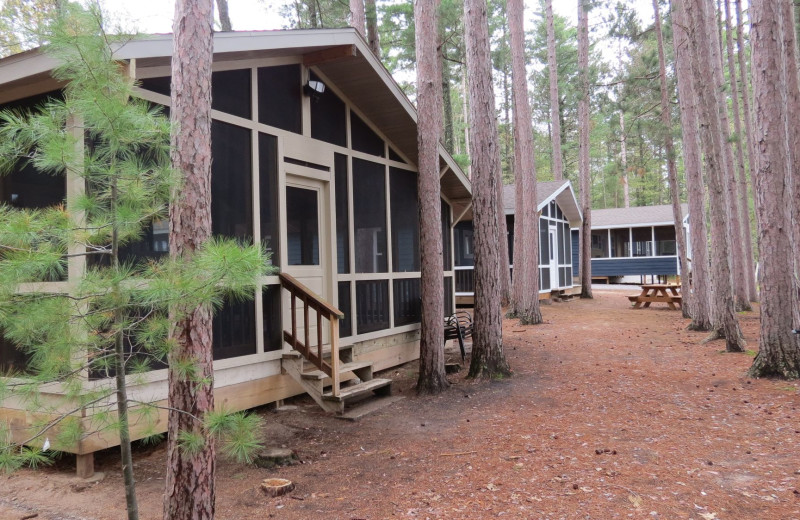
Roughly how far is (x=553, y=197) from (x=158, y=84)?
1515 cm

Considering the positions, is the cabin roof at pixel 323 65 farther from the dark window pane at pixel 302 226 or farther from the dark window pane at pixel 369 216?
the dark window pane at pixel 302 226

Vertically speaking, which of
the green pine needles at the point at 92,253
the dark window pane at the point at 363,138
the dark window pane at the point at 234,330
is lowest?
the dark window pane at the point at 234,330

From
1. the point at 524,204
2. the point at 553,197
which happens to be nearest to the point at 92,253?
the point at 524,204

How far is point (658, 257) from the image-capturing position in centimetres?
2386

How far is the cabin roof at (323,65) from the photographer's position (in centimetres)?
380

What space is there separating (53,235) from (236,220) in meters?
2.98

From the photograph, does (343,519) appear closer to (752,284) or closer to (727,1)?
(752,284)

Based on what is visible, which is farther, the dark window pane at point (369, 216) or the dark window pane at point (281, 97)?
the dark window pane at point (369, 216)

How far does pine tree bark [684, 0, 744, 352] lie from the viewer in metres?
8.58

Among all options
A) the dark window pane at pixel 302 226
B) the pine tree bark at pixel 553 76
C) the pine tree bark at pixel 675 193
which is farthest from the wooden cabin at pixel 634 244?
the dark window pane at pixel 302 226

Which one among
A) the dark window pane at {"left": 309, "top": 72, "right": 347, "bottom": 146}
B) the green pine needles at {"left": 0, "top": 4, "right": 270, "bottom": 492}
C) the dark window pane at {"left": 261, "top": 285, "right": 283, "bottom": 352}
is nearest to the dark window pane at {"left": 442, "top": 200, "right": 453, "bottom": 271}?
the dark window pane at {"left": 309, "top": 72, "right": 347, "bottom": 146}

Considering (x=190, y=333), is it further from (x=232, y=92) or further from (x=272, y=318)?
(x=232, y=92)

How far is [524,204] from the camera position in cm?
1302

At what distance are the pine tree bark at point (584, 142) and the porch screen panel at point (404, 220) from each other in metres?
10.1
